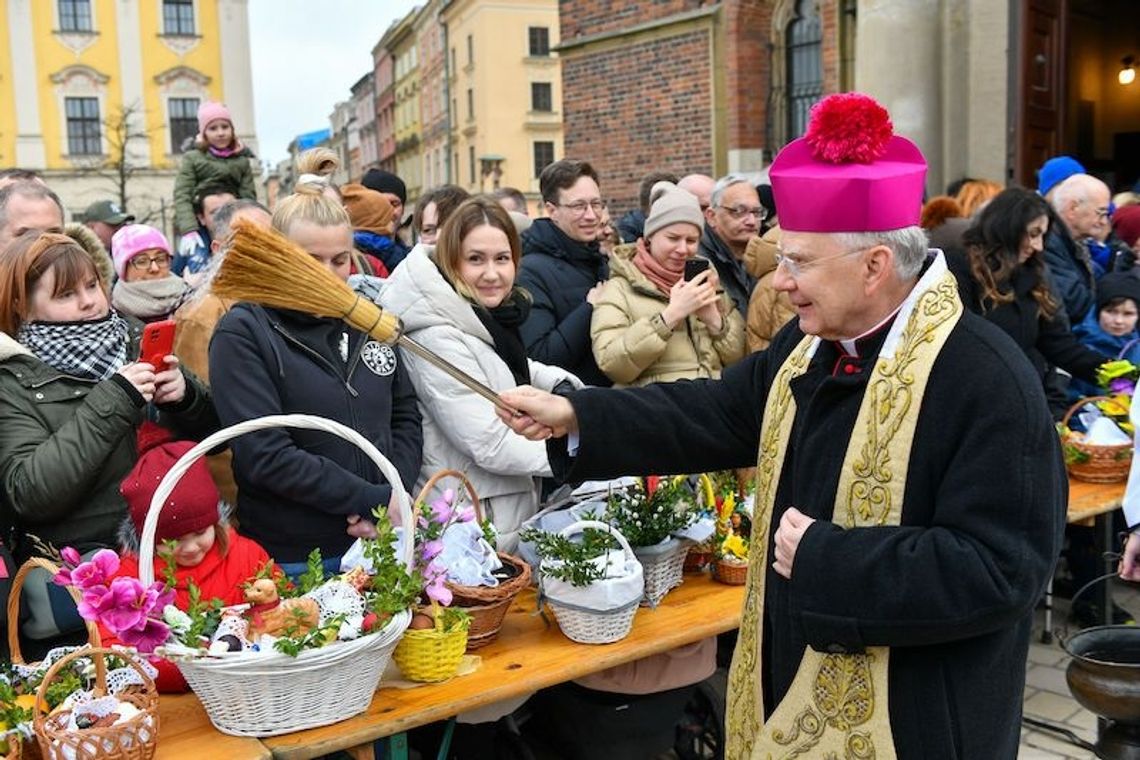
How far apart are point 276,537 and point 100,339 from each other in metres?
0.82

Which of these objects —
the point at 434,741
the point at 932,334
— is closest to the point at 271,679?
the point at 434,741

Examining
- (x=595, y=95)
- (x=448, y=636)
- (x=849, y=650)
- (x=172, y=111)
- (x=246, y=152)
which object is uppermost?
(x=172, y=111)

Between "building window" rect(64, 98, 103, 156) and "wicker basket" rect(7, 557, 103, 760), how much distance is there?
140ft

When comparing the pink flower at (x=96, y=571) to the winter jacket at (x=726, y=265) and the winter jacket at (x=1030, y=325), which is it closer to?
the winter jacket at (x=726, y=265)

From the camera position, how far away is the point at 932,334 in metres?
2.03

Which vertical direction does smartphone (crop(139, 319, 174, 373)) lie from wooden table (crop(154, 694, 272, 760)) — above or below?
above

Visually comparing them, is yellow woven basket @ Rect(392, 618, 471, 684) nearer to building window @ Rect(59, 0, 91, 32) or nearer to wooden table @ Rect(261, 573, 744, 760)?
wooden table @ Rect(261, 573, 744, 760)

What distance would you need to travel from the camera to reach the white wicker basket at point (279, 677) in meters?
2.39

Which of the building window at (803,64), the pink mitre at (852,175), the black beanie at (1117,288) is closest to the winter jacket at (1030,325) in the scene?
the black beanie at (1117,288)

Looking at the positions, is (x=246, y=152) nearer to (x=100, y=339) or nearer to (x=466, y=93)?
(x=100, y=339)

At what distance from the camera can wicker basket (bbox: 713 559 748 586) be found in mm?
3500

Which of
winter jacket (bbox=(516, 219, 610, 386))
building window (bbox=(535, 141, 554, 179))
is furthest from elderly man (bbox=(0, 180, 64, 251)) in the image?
building window (bbox=(535, 141, 554, 179))

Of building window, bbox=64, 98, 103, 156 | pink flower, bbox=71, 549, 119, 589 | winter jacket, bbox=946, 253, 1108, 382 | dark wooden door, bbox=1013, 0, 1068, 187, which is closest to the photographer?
pink flower, bbox=71, 549, 119, 589

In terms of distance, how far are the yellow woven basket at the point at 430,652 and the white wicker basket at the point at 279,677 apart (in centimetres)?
15
